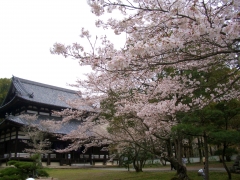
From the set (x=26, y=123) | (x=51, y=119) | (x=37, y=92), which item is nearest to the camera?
(x=26, y=123)

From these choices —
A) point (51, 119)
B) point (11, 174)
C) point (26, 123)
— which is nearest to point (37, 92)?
point (51, 119)

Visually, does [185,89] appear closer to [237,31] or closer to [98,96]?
[237,31]

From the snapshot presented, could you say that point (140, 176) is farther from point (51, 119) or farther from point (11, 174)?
point (51, 119)

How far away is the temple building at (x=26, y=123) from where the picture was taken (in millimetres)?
21438

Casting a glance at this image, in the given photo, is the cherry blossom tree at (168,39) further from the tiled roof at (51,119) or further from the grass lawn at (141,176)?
the tiled roof at (51,119)

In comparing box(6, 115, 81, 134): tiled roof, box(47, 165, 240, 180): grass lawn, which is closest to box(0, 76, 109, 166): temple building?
box(6, 115, 81, 134): tiled roof

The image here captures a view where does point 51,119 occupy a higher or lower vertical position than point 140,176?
higher

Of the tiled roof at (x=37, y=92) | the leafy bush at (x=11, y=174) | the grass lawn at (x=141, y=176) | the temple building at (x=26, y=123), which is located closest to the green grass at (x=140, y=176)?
the grass lawn at (x=141, y=176)

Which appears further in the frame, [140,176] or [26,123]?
[26,123]

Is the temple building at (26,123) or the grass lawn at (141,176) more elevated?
the temple building at (26,123)

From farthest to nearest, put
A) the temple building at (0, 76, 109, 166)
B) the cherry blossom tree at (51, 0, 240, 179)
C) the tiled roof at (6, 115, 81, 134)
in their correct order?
the temple building at (0, 76, 109, 166)
the tiled roof at (6, 115, 81, 134)
the cherry blossom tree at (51, 0, 240, 179)

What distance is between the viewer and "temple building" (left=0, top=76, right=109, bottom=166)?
21438 millimetres

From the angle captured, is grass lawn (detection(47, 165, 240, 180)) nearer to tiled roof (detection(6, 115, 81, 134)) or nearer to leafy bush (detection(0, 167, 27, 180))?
leafy bush (detection(0, 167, 27, 180))

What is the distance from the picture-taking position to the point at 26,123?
2089cm
